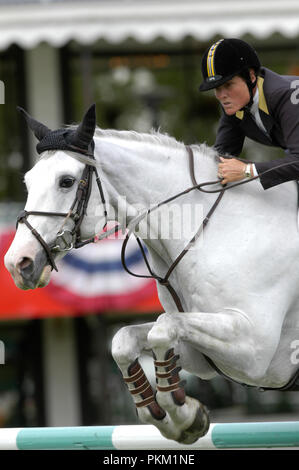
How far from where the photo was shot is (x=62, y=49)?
11.5 metres

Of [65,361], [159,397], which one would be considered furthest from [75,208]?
[65,361]

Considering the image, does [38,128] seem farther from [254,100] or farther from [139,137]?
[254,100]

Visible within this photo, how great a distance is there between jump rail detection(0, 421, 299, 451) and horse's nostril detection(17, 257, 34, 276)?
97 cm

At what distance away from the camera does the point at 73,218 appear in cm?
402

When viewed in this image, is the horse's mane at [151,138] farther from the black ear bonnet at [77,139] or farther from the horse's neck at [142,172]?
the black ear bonnet at [77,139]

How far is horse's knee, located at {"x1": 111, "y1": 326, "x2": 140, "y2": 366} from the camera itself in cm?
411

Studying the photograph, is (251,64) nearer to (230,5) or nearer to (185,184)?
(185,184)

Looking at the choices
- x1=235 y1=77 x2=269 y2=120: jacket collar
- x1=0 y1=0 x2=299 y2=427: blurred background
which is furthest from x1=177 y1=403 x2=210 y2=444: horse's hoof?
x1=0 y1=0 x2=299 y2=427: blurred background

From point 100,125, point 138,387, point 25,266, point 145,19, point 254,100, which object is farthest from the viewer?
point 100,125

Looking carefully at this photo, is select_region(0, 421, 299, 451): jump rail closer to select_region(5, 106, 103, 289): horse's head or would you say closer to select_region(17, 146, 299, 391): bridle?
select_region(17, 146, 299, 391): bridle

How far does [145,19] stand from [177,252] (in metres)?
5.57

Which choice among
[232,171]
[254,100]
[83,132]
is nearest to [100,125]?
[254,100]

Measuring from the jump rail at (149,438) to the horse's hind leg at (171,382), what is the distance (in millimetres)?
244

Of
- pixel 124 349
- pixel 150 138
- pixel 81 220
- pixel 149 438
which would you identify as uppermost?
pixel 150 138
